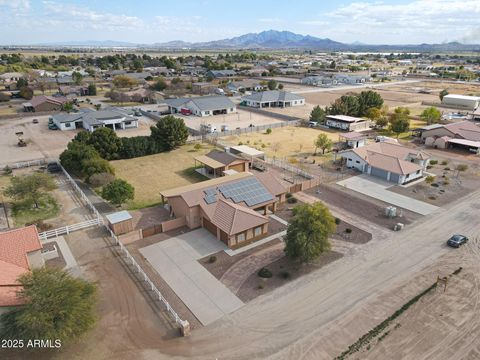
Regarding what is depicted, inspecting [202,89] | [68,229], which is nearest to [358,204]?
[68,229]

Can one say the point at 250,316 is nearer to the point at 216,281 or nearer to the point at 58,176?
the point at 216,281

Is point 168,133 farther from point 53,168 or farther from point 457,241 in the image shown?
point 457,241

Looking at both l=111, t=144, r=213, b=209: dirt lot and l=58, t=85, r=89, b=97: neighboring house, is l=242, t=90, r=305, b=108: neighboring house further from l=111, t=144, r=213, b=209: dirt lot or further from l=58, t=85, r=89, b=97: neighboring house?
l=58, t=85, r=89, b=97: neighboring house

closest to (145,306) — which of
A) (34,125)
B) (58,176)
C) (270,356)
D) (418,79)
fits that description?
(270,356)

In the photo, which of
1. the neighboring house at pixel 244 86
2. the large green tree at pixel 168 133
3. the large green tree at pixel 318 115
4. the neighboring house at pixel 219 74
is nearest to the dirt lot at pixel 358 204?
the large green tree at pixel 168 133

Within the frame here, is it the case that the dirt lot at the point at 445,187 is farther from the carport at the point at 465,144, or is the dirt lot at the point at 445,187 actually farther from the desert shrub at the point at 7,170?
the desert shrub at the point at 7,170
